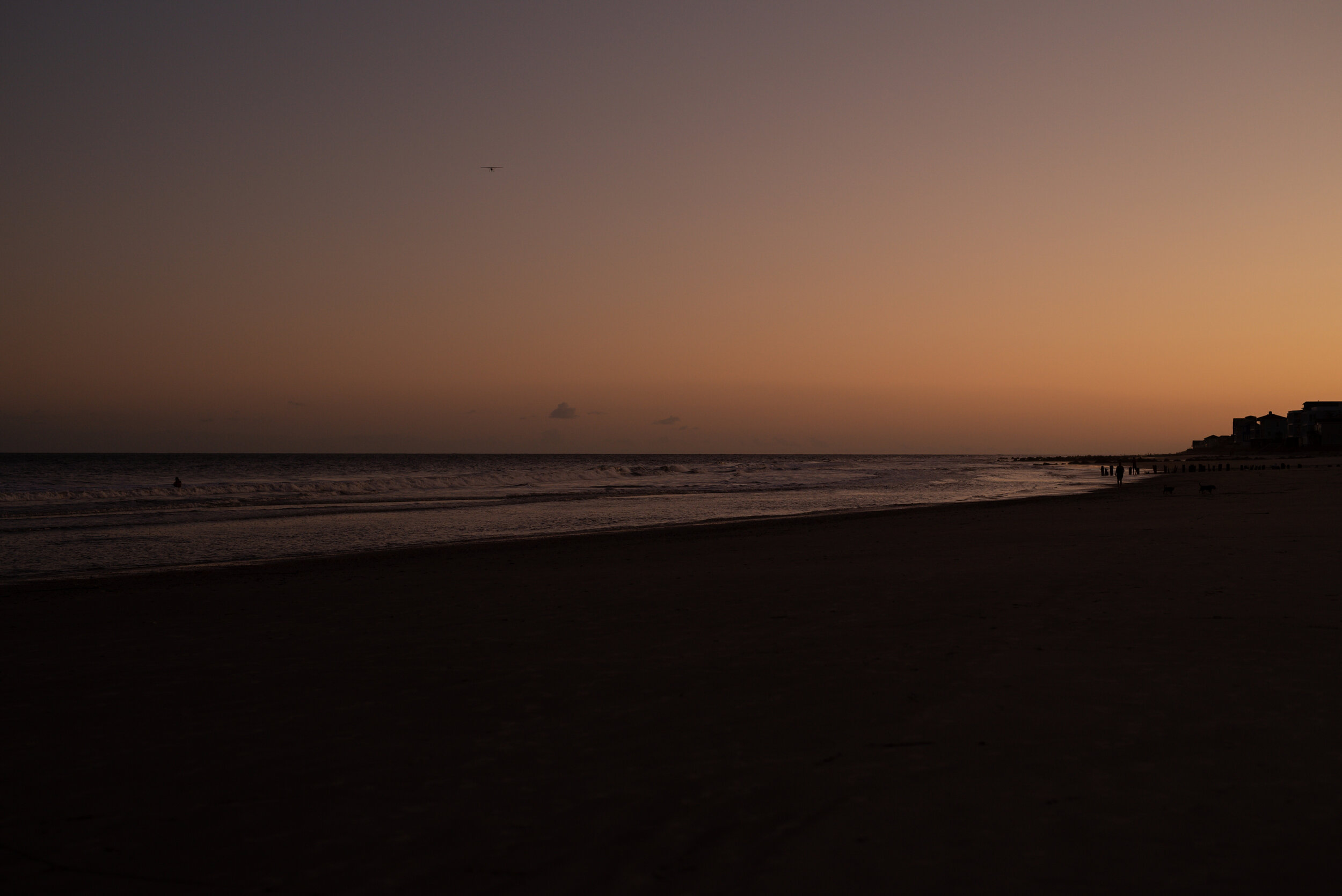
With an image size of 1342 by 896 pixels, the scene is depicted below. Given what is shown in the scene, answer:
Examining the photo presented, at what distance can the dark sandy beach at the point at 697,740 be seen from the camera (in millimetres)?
4238

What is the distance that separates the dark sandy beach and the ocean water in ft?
32.4

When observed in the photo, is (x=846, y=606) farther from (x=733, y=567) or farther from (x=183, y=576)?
(x=183, y=576)

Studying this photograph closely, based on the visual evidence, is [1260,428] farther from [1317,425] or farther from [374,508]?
[374,508]

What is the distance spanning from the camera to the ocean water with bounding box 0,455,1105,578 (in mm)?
21422

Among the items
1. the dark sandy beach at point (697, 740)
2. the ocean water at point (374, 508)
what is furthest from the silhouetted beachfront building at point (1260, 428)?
the dark sandy beach at point (697, 740)

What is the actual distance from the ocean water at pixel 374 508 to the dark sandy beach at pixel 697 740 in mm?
9867

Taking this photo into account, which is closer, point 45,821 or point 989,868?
point 989,868

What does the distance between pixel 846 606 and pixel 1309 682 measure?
4.84 metres

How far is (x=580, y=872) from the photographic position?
4141mm

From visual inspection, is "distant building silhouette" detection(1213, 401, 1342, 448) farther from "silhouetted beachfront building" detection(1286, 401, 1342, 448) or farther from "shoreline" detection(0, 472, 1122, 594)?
"shoreline" detection(0, 472, 1122, 594)

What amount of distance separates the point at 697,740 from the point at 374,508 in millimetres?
34175

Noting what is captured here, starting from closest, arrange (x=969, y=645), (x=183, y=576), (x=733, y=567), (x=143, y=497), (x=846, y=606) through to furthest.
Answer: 1. (x=969, y=645)
2. (x=846, y=606)
3. (x=733, y=567)
4. (x=183, y=576)
5. (x=143, y=497)

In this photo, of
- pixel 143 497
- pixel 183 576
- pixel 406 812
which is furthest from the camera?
pixel 143 497

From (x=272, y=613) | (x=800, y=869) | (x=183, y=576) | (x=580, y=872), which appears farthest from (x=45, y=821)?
(x=183, y=576)
